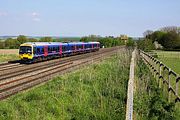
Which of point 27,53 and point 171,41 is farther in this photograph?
point 171,41

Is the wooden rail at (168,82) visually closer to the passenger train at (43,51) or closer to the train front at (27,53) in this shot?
the train front at (27,53)

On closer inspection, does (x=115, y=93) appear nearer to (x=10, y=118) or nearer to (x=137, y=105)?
(x=137, y=105)

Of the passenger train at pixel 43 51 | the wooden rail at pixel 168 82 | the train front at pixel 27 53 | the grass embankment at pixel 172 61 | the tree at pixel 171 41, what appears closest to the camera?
the wooden rail at pixel 168 82

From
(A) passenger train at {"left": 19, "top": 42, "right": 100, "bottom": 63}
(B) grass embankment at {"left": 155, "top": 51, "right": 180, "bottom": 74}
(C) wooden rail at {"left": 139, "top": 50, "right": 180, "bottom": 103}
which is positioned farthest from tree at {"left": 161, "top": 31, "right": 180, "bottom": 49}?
(C) wooden rail at {"left": 139, "top": 50, "right": 180, "bottom": 103}

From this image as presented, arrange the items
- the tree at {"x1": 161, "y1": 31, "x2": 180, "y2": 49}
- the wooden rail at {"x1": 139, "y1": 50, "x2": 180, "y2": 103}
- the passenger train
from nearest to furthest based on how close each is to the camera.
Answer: the wooden rail at {"x1": 139, "y1": 50, "x2": 180, "y2": 103}, the passenger train, the tree at {"x1": 161, "y1": 31, "x2": 180, "y2": 49}

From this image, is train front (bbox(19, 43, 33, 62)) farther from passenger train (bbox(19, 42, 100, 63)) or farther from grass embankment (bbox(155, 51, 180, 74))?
grass embankment (bbox(155, 51, 180, 74))

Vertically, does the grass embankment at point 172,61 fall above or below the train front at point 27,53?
below

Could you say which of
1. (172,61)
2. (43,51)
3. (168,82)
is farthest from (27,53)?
(172,61)


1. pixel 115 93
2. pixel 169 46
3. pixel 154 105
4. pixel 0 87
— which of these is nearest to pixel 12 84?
pixel 0 87

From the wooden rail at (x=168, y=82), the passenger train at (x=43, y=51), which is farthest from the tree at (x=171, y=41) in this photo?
the wooden rail at (x=168, y=82)

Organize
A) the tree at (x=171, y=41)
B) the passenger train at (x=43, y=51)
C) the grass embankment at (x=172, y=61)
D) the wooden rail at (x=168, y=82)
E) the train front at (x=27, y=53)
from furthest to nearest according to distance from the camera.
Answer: the tree at (x=171, y=41) → the grass embankment at (x=172, y=61) → the passenger train at (x=43, y=51) → the train front at (x=27, y=53) → the wooden rail at (x=168, y=82)

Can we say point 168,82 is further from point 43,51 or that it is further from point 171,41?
point 171,41

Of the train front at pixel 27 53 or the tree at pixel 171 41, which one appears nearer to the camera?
the train front at pixel 27 53

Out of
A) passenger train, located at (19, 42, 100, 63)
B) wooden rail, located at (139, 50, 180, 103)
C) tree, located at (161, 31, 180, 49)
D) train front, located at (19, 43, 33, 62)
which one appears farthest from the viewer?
tree, located at (161, 31, 180, 49)
